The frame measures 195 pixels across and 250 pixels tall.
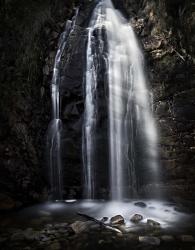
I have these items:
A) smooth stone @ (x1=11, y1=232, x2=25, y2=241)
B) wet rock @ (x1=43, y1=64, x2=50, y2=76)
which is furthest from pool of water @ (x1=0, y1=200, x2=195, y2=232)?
wet rock @ (x1=43, y1=64, x2=50, y2=76)

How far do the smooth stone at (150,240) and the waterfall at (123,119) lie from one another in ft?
10.4

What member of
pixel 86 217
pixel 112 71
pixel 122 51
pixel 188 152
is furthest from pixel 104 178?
pixel 122 51

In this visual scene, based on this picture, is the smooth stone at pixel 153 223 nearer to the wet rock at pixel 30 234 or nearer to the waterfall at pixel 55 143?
the wet rock at pixel 30 234

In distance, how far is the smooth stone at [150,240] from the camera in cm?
607

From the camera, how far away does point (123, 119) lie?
9.92m

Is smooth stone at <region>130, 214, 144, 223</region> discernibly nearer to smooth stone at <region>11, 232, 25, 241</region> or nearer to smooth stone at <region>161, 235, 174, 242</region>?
smooth stone at <region>161, 235, 174, 242</region>

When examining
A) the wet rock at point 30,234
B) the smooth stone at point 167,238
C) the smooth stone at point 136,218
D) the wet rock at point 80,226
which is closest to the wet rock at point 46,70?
the wet rock at point 80,226

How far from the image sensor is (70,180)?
9.86 m

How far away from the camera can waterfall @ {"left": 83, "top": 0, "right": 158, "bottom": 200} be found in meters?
9.61

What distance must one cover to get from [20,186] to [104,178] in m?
2.63

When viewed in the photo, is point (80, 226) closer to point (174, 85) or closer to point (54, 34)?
point (174, 85)

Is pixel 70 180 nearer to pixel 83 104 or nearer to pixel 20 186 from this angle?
pixel 20 186

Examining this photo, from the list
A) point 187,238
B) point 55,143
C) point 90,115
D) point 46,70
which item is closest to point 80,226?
point 187,238

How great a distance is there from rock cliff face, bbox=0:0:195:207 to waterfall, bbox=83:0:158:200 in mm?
289
